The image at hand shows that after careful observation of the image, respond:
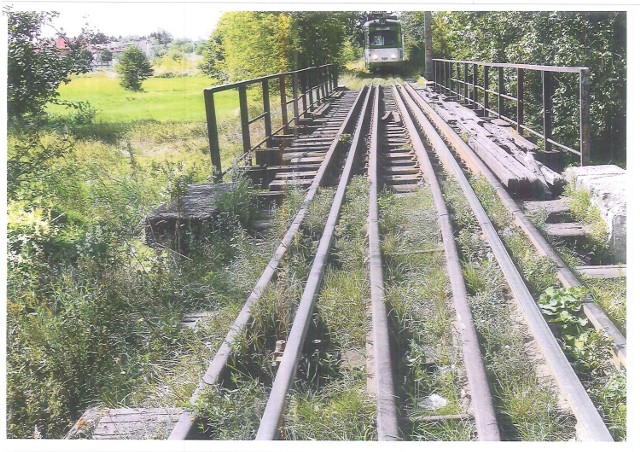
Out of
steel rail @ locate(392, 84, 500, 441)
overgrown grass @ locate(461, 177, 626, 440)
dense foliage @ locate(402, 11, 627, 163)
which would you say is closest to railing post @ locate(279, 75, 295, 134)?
dense foliage @ locate(402, 11, 627, 163)

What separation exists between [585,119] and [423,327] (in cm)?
314

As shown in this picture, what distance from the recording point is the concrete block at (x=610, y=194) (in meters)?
4.21

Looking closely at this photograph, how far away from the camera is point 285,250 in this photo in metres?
4.25

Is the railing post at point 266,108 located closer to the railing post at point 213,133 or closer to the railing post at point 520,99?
the railing post at point 213,133

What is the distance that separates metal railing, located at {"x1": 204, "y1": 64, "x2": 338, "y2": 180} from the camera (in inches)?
240

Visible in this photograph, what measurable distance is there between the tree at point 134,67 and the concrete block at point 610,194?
129 inches

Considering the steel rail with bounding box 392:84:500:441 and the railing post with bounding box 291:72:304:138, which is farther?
the railing post with bounding box 291:72:304:138

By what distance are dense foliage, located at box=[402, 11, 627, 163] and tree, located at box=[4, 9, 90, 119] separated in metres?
2.42

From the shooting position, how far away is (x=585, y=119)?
5.60 m

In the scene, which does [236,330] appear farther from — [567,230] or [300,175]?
[300,175]

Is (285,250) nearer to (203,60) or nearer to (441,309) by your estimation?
(441,309)

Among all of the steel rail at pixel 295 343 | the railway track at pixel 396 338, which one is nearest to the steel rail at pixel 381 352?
the railway track at pixel 396 338

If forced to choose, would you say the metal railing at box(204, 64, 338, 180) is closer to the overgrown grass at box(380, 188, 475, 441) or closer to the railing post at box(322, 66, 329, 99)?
the railing post at box(322, 66, 329, 99)
